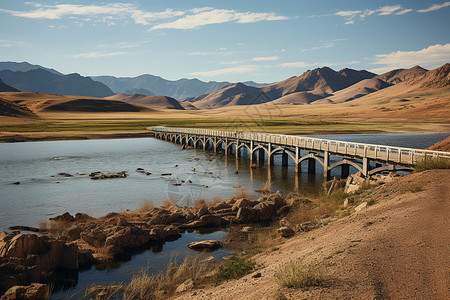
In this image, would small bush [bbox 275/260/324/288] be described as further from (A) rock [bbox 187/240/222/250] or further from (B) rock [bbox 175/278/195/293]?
(A) rock [bbox 187/240/222/250]

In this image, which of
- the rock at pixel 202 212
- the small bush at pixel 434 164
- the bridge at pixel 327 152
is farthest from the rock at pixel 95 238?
the bridge at pixel 327 152

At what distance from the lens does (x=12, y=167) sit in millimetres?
44719

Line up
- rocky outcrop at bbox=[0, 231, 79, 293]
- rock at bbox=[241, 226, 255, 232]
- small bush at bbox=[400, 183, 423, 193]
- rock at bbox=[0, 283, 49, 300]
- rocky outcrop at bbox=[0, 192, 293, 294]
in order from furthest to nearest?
rock at bbox=[241, 226, 255, 232] < small bush at bbox=[400, 183, 423, 193] < rocky outcrop at bbox=[0, 192, 293, 294] < rocky outcrop at bbox=[0, 231, 79, 293] < rock at bbox=[0, 283, 49, 300]

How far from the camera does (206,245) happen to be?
1773 centimetres

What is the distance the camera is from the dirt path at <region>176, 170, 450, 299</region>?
8.54 meters

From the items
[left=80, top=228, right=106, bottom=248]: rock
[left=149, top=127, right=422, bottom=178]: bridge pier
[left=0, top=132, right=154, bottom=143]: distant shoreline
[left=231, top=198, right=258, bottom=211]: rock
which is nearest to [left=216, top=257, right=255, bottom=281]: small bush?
[left=80, top=228, right=106, bottom=248]: rock

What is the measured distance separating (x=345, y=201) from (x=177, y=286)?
10.2 metres

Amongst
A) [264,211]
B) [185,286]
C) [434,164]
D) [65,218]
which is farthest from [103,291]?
[434,164]

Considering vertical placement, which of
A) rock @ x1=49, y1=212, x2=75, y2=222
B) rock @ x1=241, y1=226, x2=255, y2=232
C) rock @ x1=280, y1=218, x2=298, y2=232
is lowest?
rock @ x1=241, y1=226, x2=255, y2=232

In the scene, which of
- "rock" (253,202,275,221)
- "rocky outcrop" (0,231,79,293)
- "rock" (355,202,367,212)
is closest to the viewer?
"rocky outcrop" (0,231,79,293)

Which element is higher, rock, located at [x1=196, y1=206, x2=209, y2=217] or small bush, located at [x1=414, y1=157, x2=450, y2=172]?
small bush, located at [x1=414, y1=157, x2=450, y2=172]

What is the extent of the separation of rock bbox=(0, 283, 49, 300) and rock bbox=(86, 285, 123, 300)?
5.02ft

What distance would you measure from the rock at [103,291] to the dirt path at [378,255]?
9.96 ft

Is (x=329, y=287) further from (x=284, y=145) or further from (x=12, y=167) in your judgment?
(x=12, y=167)
